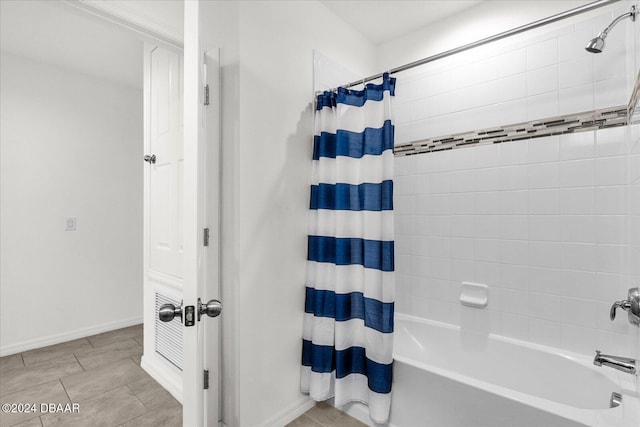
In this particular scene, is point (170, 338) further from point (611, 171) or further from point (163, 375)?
point (611, 171)

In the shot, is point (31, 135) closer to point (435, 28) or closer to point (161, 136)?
point (161, 136)

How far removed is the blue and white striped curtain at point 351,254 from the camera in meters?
1.70

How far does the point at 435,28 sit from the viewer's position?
240cm

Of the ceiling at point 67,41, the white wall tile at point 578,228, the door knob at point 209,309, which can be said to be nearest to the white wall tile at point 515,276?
the white wall tile at point 578,228

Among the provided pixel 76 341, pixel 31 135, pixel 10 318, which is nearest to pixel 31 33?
pixel 31 135

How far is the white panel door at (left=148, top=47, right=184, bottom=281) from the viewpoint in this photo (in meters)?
2.01

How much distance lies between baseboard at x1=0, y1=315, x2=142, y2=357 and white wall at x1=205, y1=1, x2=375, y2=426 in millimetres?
2359

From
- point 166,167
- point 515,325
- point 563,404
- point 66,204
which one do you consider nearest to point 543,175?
point 515,325

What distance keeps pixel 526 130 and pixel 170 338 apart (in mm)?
2637

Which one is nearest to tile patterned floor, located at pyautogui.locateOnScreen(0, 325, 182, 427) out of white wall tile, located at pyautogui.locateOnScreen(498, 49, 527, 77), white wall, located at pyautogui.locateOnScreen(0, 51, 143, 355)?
white wall, located at pyautogui.locateOnScreen(0, 51, 143, 355)

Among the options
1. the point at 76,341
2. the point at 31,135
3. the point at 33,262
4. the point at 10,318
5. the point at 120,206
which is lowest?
the point at 76,341

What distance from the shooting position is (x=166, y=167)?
2127 millimetres

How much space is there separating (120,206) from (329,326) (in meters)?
2.83

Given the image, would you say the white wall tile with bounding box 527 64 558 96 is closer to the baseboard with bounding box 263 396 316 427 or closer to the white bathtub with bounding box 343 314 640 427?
the white bathtub with bounding box 343 314 640 427
